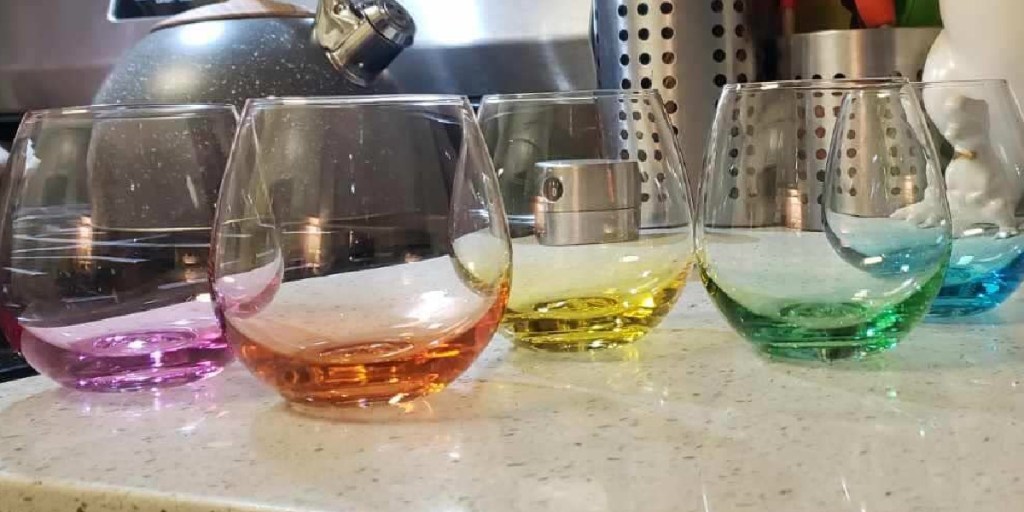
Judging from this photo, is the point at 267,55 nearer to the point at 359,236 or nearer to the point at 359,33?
the point at 359,33

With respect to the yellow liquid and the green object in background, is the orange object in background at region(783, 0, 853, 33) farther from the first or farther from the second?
the yellow liquid

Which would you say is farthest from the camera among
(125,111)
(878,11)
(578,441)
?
(878,11)

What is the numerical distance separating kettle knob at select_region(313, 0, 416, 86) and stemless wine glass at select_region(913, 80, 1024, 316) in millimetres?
527

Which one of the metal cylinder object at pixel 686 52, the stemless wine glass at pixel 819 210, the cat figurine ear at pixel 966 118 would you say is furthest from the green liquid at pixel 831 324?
the metal cylinder object at pixel 686 52

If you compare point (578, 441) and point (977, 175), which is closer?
point (578, 441)

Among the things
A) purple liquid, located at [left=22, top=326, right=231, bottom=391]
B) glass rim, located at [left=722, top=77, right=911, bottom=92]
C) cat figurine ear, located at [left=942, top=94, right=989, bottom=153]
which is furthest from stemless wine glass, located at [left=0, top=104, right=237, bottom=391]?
cat figurine ear, located at [left=942, top=94, right=989, bottom=153]

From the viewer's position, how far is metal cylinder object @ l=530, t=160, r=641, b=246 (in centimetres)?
54

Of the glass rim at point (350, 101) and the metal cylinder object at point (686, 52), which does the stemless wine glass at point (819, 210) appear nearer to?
the glass rim at point (350, 101)

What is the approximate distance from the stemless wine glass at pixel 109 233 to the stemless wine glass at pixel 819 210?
222 mm

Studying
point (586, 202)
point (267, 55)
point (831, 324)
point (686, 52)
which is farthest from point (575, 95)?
point (267, 55)

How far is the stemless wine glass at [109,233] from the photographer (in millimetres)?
491

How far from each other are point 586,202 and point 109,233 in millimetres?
209

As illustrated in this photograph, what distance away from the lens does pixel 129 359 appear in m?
0.51

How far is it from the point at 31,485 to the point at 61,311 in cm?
13
